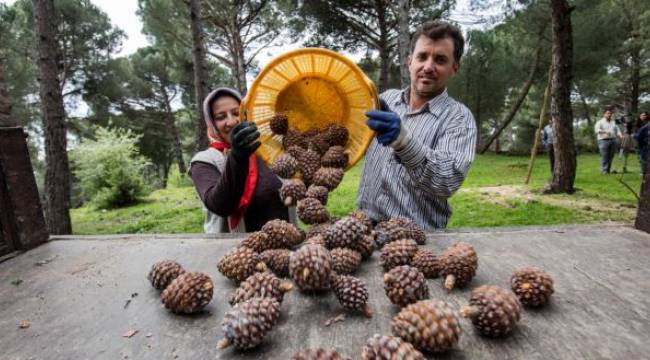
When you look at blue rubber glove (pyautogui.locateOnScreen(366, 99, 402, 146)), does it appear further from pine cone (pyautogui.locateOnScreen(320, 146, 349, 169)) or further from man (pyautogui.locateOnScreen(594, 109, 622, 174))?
man (pyautogui.locateOnScreen(594, 109, 622, 174))

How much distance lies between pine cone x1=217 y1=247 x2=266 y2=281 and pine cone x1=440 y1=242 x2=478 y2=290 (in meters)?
0.87

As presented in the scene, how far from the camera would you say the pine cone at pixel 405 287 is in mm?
1419

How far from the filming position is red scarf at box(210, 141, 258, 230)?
2.78m

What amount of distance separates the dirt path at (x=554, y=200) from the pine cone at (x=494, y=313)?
617 centimetres

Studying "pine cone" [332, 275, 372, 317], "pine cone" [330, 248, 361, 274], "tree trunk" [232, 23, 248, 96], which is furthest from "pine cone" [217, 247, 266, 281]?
"tree trunk" [232, 23, 248, 96]

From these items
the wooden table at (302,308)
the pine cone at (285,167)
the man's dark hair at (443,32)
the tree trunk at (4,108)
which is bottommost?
the wooden table at (302,308)

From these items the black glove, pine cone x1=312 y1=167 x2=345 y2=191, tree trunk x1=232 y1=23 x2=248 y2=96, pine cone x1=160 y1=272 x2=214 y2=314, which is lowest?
pine cone x1=160 y1=272 x2=214 y2=314

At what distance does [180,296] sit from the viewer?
1489mm

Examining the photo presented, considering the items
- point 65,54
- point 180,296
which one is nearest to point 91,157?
point 65,54

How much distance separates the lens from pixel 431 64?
103 inches

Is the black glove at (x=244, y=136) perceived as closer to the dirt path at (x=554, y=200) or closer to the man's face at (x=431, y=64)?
the man's face at (x=431, y=64)

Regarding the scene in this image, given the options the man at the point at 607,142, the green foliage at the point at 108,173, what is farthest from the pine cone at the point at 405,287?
the man at the point at 607,142

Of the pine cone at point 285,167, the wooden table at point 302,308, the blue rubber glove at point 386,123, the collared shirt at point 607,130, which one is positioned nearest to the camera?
the wooden table at point 302,308

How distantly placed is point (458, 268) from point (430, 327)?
55 cm
